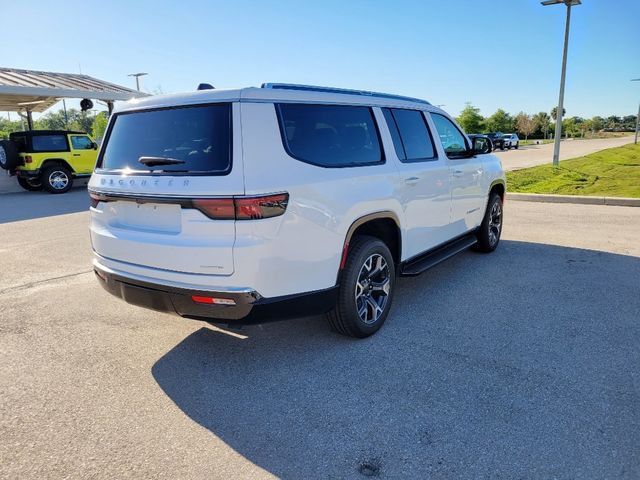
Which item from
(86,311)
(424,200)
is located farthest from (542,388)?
(86,311)

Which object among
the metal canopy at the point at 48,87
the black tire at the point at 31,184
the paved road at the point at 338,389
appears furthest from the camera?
the metal canopy at the point at 48,87

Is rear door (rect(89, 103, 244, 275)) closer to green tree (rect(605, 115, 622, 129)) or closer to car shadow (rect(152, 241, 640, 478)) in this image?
car shadow (rect(152, 241, 640, 478))

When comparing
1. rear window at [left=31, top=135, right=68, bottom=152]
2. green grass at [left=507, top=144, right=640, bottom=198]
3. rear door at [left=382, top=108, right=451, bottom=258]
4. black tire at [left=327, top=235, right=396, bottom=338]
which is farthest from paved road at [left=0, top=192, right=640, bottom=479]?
rear window at [left=31, top=135, right=68, bottom=152]

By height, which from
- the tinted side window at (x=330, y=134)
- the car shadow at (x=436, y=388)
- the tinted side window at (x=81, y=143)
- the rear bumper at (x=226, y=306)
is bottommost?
the car shadow at (x=436, y=388)

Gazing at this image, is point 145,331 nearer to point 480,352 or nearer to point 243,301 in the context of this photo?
point 243,301

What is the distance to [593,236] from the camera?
280 inches

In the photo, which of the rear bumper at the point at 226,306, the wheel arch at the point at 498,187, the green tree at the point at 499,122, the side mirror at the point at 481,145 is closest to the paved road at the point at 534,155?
the wheel arch at the point at 498,187

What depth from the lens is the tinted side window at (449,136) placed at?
495 cm

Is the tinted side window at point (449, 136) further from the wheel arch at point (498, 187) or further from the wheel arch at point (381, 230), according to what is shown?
the wheel arch at point (381, 230)

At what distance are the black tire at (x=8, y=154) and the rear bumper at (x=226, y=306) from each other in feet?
44.7

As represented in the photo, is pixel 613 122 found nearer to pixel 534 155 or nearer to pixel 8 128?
pixel 534 155

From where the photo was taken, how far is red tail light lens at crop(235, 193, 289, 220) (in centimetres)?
272

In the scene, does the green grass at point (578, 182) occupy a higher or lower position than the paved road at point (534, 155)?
lower

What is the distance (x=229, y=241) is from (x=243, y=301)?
0.39 metres
